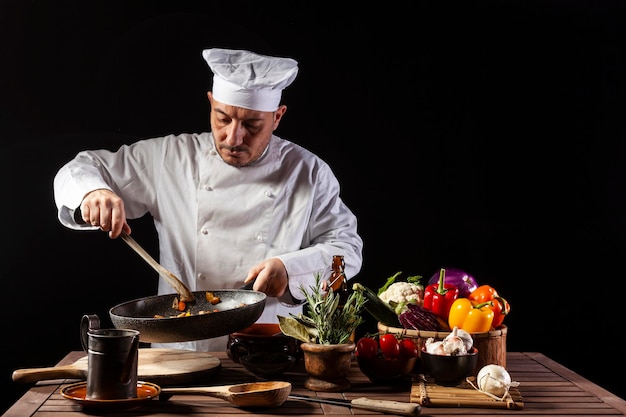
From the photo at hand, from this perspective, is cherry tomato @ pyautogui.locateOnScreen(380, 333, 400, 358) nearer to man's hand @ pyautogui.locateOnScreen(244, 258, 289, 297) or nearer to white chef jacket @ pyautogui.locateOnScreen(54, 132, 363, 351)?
man's hand @ pyautogui.locateOnScreen(244, 258, 289, 297)

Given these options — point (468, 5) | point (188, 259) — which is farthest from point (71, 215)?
point (468, 5)

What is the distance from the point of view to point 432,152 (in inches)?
154

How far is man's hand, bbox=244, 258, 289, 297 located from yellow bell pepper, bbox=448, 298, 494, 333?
0.77 meters

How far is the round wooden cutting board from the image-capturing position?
2.06 metres

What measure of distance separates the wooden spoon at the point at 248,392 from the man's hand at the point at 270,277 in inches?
32.3

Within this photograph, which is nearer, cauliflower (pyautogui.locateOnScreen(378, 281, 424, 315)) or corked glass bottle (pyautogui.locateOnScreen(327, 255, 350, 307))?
corked glass bottle (pyautogui.locateOnScreen(327, 255, 350, 307))

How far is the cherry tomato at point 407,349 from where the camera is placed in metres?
2.12

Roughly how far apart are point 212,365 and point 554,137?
8.17ft

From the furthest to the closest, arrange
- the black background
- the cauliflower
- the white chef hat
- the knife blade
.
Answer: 1. the black background
2. the white chef hat
3. the cauliflower
4. the knife blade

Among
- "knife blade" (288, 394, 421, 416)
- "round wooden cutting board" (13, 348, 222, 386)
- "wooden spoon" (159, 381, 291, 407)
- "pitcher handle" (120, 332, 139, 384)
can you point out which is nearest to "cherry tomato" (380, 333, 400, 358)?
"knife blade" (288, 394, 421, 416)

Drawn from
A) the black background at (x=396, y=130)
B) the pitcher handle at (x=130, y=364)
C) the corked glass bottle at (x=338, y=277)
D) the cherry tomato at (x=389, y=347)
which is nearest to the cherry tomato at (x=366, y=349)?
the cherry tomato at (x=389, y=347)

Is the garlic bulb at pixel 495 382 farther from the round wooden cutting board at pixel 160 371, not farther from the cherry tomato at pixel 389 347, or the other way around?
the round wooden cutting board at pixel 160 371

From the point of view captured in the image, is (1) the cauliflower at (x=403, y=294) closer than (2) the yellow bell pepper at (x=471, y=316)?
No

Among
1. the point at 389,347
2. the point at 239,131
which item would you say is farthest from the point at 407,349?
the point at 239,131
